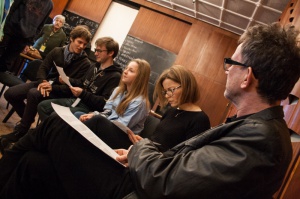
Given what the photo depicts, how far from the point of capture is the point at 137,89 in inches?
85.7

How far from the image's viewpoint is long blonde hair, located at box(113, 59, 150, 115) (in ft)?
6.82

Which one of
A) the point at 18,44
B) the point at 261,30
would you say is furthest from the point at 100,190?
the point at 18,44

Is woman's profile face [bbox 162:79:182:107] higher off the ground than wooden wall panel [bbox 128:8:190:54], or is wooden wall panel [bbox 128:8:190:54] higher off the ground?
wooden wall panel [bbox 128:8:190:54]

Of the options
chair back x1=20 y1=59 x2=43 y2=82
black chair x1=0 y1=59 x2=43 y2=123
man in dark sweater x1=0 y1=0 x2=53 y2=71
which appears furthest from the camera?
chair back x1=20 y1=59 x2=43 y2=82

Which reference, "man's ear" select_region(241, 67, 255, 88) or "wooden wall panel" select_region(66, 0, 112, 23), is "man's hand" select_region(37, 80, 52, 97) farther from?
"wooden wall panel" select_region(66, 0, 112, 23)

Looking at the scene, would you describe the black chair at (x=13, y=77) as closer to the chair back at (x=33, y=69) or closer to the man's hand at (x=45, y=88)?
the chair back at (x=33, y=69)

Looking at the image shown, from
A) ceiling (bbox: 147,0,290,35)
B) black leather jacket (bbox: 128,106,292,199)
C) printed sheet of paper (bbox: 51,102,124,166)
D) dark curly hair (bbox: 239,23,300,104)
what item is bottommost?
printed sheet of paper (bbox: 51,102,124,166)

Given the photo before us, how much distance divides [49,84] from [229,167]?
7.27 ft

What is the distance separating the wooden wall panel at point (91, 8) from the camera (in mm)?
6577

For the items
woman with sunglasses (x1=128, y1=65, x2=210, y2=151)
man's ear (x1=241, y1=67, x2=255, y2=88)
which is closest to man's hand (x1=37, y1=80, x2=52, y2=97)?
woman with sunglasses (x1=128, y1=65, x2=210, y2=151)

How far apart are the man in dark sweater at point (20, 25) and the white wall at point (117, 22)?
3846 mm

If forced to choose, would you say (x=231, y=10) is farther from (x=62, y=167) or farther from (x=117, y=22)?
(x=62, y=167)

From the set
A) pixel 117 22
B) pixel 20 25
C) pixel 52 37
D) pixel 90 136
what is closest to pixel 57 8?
pixel 117 22

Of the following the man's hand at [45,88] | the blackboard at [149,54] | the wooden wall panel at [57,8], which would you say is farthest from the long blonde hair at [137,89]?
the wooden wall panel at [57,8]
